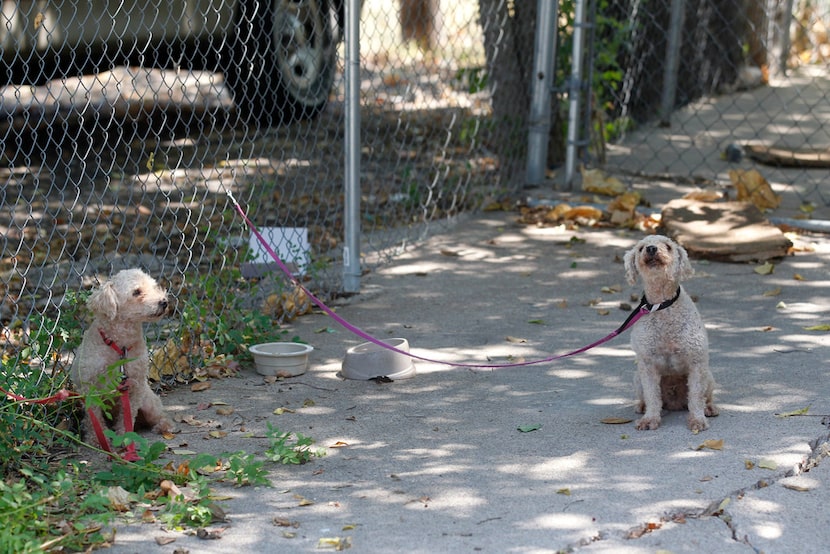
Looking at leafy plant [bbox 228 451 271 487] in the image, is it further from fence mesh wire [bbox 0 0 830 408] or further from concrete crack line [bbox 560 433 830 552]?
concrete crack line [bbox 560 433 830 552]

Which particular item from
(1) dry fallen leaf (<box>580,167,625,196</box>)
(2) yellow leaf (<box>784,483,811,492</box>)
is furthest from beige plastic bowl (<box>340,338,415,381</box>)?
(1) dry fallen leaf (<box>580,167,625,196</box>)

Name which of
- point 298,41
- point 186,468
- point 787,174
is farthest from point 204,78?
point 186,468

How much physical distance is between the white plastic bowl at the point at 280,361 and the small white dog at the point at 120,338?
2.74ft

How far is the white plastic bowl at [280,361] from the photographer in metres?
4.88

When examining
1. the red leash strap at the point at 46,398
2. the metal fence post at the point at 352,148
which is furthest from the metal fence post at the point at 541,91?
the red leash strap at the point at 46,398

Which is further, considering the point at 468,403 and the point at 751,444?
the point at 468,403

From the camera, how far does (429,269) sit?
6.59 metres

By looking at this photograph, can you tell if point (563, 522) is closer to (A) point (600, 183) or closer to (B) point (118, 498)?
(B) point (118, 498)

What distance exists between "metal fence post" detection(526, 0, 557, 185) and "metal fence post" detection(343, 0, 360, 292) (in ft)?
7.41

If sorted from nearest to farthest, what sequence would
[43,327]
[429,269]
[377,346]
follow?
[43,327], [377,346], [429,269]

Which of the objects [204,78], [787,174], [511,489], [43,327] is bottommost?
[511,489]

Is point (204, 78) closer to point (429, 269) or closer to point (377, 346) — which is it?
point (429, 269)

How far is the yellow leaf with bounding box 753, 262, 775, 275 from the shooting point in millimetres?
6180

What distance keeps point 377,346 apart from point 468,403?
23.8 inches
